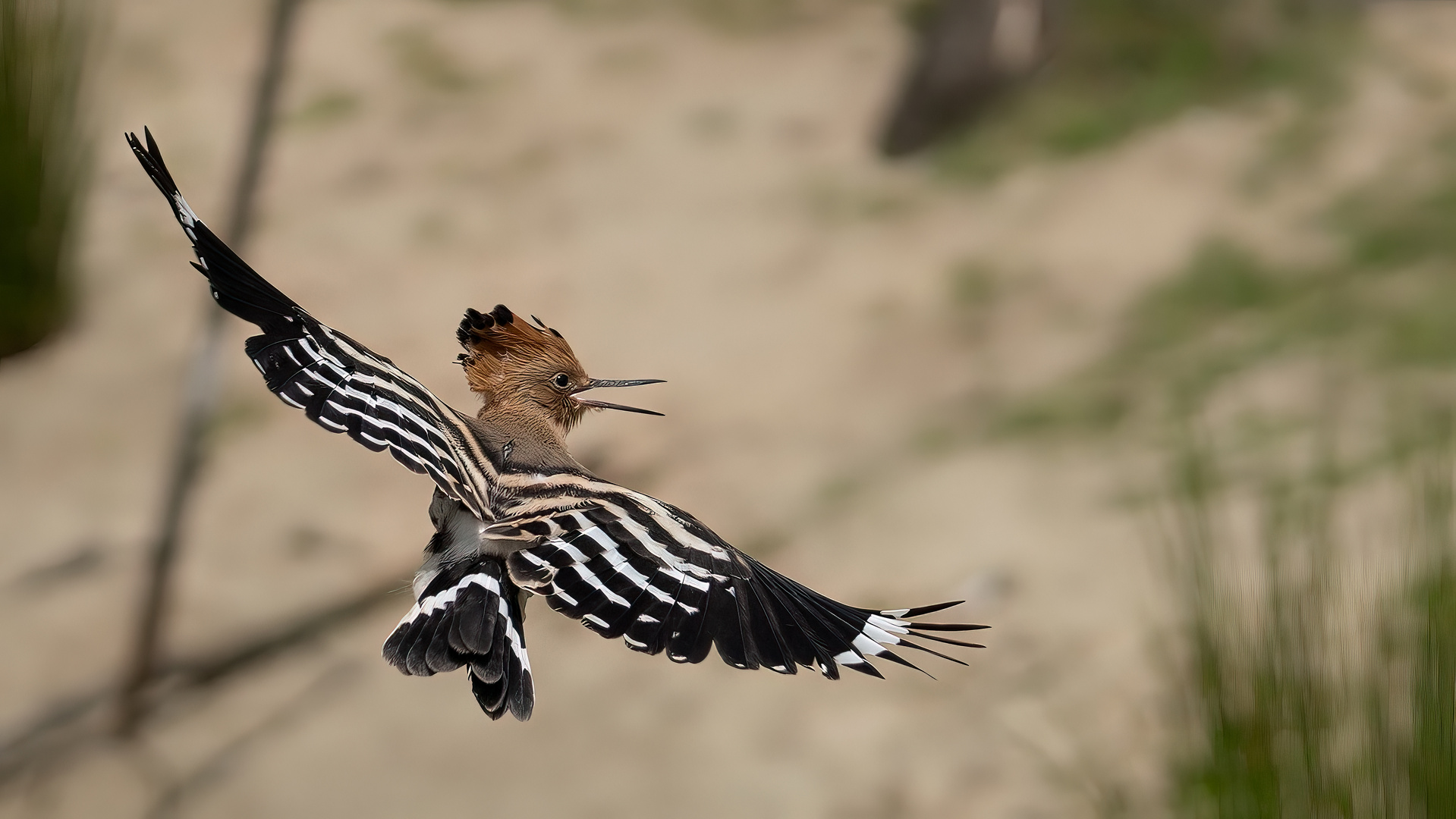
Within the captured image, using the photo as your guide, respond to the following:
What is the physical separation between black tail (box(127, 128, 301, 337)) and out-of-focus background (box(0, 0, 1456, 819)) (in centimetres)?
77

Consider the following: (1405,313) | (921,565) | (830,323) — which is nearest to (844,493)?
(921,565)

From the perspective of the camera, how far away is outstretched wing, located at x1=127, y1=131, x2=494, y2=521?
752 millimetres

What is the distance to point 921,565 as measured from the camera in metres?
2.13

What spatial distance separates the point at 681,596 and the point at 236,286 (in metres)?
0.31

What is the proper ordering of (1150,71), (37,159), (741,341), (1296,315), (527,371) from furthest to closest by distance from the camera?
(1150,71), (741,341), (1296,315), (37,159), (527,371)

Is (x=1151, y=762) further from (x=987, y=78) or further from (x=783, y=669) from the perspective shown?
(x=987, y=78)

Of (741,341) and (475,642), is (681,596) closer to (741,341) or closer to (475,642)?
(475,642)

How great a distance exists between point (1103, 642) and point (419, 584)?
1304 millimetres

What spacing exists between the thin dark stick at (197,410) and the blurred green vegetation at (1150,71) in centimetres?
149

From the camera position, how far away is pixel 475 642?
28.8 inches

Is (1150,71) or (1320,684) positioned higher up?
(1150,71)

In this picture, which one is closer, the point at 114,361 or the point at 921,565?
the point at 921,565

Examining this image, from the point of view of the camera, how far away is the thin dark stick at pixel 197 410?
1728 millimetres

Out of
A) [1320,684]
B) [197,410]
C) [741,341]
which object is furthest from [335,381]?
Answer: [741,341]
